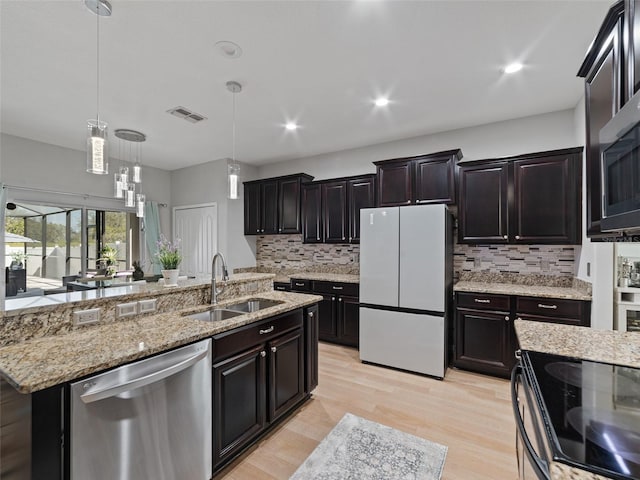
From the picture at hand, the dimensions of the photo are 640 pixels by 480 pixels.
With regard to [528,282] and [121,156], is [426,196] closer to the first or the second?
[528,282]

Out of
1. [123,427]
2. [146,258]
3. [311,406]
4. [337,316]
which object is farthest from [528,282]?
[146,258]

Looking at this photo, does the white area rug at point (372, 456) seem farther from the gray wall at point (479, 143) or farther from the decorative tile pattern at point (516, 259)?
the gray wall at point (479, 143)

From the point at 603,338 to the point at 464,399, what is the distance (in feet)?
4.91

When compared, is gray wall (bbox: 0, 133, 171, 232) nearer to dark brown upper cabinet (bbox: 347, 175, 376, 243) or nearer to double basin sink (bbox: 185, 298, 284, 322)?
double basin sink (bbox: 185, 298, 284, 322)

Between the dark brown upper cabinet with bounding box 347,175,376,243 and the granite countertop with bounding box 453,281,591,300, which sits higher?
the dark brown upper cabinet with bounding box 347,175,376,243

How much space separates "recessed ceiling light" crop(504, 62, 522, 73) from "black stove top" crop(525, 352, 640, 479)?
90.3 inches

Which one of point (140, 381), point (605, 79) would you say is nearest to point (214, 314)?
point (140, 381)

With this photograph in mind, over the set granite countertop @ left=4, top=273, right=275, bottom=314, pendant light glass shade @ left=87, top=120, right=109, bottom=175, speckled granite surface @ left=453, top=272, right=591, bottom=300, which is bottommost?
speckled granite surface @ left=453, top=272, right=591, bottom=300

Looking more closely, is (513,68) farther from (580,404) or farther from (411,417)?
(411,417)

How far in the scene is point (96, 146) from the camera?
176 centimetres

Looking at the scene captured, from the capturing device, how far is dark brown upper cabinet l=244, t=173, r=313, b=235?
4.74 metres

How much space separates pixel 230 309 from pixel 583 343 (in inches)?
91.4

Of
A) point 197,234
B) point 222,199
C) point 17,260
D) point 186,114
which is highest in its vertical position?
point 186,114

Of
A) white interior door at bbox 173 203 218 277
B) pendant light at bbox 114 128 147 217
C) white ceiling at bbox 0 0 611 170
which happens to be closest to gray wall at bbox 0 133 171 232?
white ceiling at bbox 0 0 611 170
